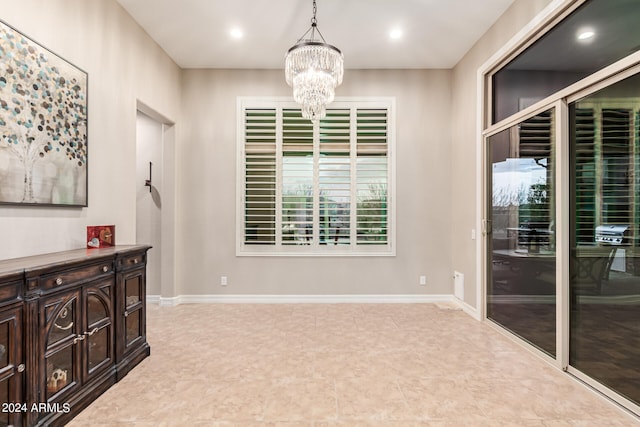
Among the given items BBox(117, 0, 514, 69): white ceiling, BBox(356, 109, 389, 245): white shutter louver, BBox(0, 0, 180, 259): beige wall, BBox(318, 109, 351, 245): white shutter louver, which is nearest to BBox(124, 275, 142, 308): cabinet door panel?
BBox(0, 0, 180, 259): beige wall

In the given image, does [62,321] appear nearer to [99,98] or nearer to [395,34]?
[99,98]

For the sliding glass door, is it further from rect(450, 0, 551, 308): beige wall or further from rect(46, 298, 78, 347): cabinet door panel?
rect(46, 298, 78, 347): cabinet door panel

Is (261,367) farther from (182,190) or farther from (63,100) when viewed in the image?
(182,190)

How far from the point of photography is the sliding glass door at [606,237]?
7.19ft

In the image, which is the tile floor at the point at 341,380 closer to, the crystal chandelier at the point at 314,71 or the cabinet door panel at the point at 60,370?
the cabinet door panel at the point at 60,370

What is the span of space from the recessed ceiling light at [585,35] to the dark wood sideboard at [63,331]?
12.8 ft

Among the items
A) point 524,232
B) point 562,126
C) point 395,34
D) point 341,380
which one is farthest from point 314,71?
A: point 341,380

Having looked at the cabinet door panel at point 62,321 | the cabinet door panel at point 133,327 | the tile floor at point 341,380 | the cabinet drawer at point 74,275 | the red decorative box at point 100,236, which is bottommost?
the tile floor at point 341,380

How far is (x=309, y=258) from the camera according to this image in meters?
4.92

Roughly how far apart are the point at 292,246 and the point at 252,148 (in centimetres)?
152

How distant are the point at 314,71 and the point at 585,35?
6.98 ft

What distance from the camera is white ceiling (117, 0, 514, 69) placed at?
3443 mm

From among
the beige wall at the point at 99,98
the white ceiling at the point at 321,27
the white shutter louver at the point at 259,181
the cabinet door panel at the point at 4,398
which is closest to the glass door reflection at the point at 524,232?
the white ceiling at the point at 321,27

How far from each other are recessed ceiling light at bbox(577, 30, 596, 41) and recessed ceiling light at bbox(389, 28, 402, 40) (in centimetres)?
182
